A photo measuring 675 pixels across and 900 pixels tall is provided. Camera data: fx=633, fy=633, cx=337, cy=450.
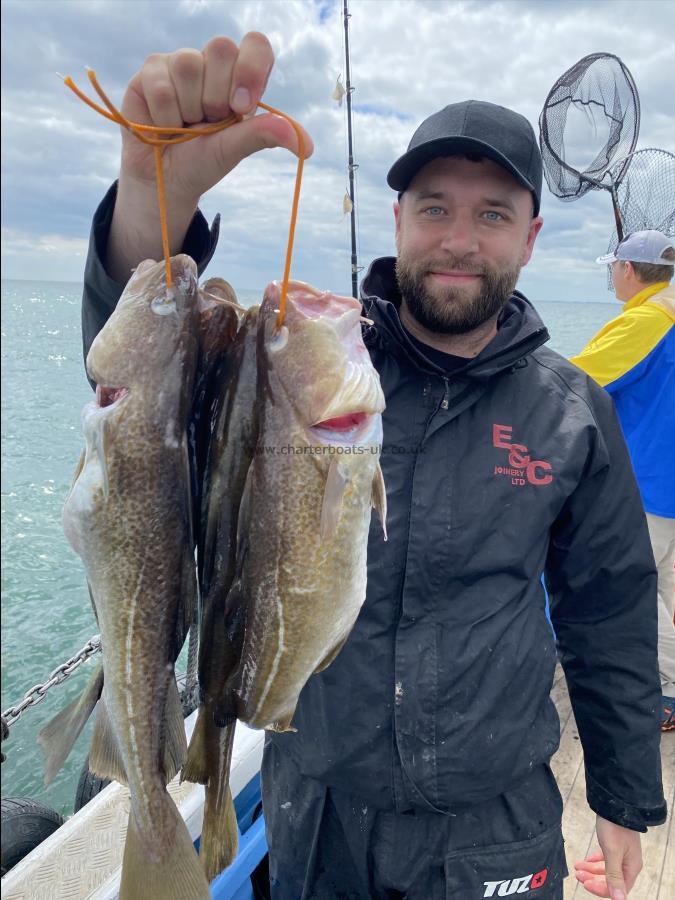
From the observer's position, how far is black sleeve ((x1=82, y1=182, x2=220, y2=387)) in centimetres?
147

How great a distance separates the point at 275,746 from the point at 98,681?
103 centimetres

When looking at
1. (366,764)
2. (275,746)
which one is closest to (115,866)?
(275,746)

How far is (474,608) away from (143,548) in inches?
43.8

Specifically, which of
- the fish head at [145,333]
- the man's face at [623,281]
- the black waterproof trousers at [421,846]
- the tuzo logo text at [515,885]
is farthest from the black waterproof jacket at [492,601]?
the man's face at [623,281]

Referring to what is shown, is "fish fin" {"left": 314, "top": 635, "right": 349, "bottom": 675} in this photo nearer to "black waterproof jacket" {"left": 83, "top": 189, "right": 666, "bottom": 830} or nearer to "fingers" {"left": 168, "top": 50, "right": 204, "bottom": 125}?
"black waterproof jacket" {"left": 83, "top": 189, "right": 666, "bottom": 830}

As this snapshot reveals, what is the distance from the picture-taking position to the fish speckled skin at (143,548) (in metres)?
1.29

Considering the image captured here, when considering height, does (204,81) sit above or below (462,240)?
above

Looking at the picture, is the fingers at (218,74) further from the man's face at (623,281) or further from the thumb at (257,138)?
the man's face at (623,281)

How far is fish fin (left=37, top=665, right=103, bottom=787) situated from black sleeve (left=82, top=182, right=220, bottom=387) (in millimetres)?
721

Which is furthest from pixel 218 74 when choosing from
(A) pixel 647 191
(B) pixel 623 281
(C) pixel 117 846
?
(A) pixel 647 191

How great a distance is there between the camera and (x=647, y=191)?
5711 mm

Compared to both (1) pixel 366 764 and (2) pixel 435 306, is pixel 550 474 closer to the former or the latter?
(2) pixel 435 306

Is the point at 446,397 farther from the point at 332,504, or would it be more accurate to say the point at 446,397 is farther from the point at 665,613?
the point at 665,613

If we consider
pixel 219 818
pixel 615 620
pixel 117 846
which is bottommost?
pixel 117 846
